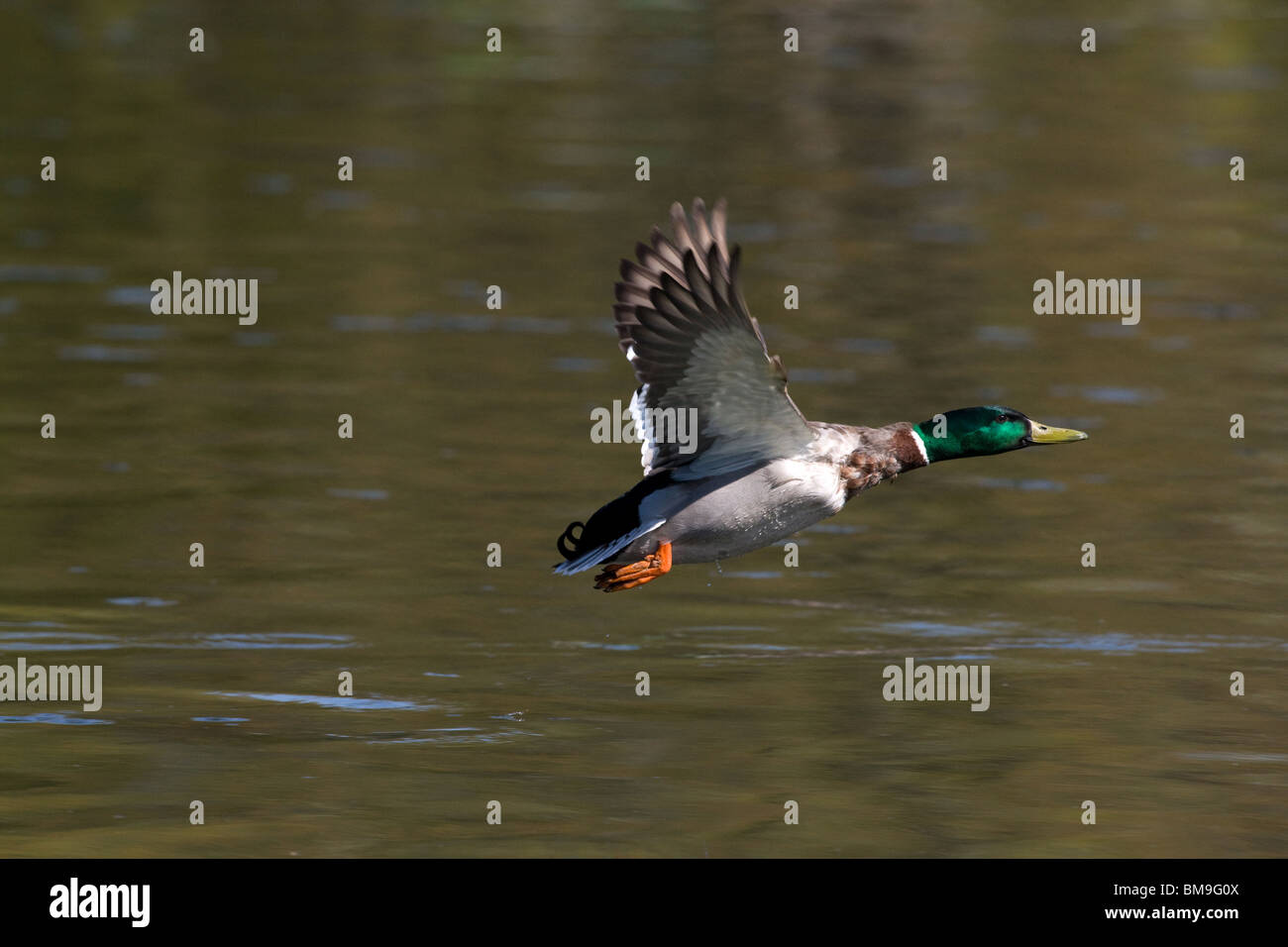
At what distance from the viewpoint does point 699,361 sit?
1002 centimetres

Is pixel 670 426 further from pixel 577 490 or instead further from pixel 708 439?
pixel 577 490

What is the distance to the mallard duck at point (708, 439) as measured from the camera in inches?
387

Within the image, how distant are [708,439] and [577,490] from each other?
20.8ft

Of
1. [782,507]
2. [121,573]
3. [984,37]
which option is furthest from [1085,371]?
[984,37]

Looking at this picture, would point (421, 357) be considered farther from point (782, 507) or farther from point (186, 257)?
point (782, 507)

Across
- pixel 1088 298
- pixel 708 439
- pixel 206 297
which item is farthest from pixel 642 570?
pixel 1088 298

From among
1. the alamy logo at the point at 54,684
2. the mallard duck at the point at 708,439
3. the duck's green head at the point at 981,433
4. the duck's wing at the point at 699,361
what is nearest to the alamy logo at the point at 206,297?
the alamy logo at the point at 54,684

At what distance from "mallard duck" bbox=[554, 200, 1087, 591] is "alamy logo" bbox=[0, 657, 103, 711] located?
3.13m

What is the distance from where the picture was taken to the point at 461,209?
2753 cm

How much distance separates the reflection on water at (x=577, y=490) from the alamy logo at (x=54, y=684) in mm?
118

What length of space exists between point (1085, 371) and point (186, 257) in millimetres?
9206

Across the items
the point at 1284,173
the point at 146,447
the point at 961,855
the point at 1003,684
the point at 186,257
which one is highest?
the point at 1284,173

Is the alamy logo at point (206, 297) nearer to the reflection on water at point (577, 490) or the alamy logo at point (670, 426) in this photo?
the reflection on water at point (577, 490)

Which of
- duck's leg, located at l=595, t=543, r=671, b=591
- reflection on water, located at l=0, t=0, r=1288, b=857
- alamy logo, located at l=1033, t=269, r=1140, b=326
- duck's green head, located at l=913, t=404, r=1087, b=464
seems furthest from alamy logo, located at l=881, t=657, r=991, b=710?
alamy logo, located at l=1033, t=269, r=1140, b=326
